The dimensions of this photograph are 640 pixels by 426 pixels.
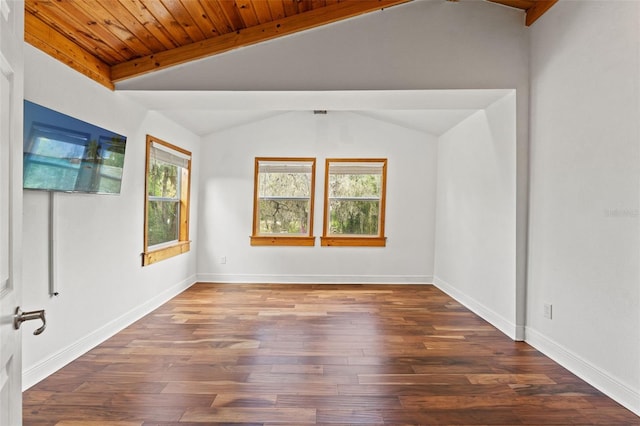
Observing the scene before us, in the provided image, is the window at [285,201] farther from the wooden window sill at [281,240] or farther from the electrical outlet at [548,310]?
the electrical outlet at [548,310]

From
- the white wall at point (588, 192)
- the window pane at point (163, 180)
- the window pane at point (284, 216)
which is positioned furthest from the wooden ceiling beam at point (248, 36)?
the window pane at point (284, 216)

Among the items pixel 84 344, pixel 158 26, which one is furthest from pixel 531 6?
pixel 84 344

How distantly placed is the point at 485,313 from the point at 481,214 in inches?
42.3

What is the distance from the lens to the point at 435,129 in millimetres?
5047

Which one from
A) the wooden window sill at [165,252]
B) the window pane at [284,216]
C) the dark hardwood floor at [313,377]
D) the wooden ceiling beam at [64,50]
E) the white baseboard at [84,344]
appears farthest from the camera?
the window pane at [284,216]

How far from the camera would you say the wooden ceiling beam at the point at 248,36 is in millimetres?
2949

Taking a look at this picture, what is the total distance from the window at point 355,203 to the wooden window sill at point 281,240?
0.24 m

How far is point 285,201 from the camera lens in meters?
5.44

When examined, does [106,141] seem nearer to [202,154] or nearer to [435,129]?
[202,154]

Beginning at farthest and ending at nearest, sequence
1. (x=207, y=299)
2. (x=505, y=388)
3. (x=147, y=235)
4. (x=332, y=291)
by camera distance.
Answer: (x=332, y=291) → (x=207, y=299) → (x=147, y=235) → (x=505, y=388)

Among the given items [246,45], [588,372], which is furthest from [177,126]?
[588,372]

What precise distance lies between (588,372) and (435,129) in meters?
3.55

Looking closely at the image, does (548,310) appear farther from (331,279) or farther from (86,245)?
(86,245)

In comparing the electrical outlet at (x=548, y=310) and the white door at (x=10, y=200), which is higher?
the white door at (x=10, y=200)
